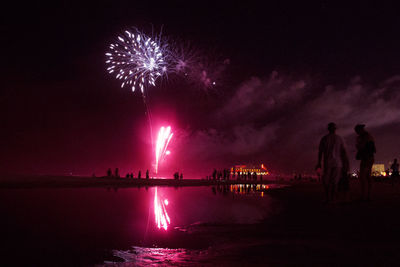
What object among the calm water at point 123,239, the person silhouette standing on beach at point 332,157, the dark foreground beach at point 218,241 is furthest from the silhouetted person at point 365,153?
the calm water at point 123,239

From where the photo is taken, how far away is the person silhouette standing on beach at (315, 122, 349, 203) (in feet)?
27.3

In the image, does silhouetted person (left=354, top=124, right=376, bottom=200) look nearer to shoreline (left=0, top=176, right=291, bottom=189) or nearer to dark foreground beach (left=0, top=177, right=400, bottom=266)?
dark foreground beach (left=0, top=177, right=400, bottom=266)

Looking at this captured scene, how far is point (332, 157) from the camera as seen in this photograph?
834cm

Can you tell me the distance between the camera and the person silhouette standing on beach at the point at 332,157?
834cm

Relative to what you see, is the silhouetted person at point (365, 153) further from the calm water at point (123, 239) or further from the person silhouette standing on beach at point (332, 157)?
the calm water at point (123, 239)

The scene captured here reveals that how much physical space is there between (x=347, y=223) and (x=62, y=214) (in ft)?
22.9

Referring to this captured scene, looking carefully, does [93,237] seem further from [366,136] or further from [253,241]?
[366,136]

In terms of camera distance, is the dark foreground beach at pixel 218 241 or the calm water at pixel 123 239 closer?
the dark foreground beach at pixel 218 241

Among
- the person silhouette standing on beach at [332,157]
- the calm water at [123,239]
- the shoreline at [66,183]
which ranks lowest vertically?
the calm water at [123,239]

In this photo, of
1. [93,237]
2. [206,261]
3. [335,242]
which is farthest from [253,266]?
[93,237]

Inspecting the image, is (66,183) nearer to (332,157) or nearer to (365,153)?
(332,157)

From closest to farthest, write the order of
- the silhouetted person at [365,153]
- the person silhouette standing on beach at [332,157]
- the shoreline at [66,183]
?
the person silhouette standing on beach at [332,157] → the silhouetted person at [365,153] → the shoreline at [66,183]

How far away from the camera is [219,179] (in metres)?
46.7

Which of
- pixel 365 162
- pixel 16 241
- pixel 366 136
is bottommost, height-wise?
pixel 16 241
